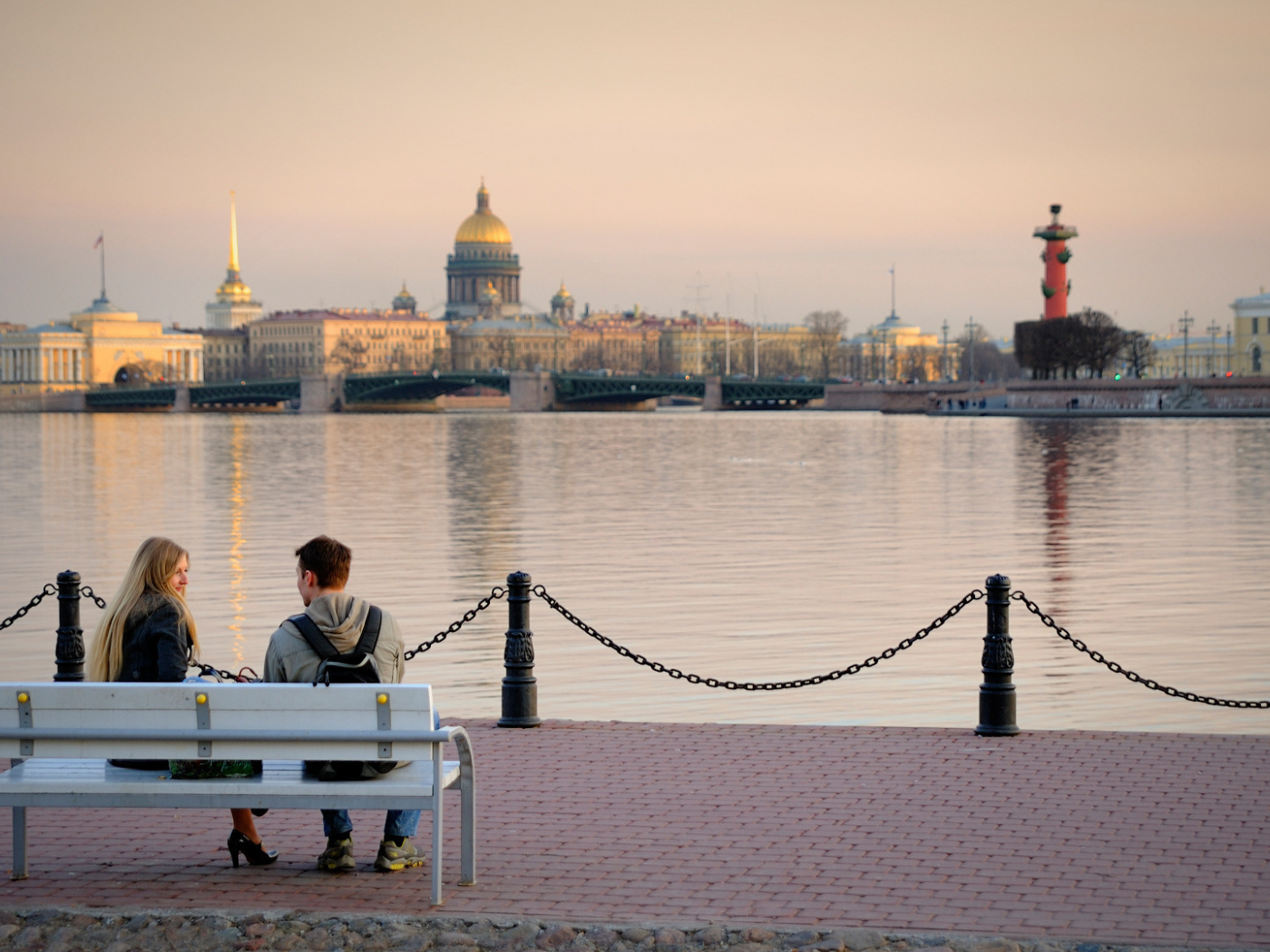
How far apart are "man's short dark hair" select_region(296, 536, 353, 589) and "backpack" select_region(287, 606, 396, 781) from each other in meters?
0.13

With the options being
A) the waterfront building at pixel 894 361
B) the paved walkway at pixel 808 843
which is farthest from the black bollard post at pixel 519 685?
the waterfront building at pixel 894 361

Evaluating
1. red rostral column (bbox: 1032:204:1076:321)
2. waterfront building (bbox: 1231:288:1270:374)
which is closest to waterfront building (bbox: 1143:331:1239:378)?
waterfront building (bbox: 1231:288:1270:374)

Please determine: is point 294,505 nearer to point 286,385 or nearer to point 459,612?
point 459,612

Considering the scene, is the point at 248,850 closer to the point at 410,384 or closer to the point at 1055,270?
the point at 1055,270

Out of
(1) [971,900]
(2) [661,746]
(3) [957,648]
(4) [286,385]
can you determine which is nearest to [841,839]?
(1) [971,900]

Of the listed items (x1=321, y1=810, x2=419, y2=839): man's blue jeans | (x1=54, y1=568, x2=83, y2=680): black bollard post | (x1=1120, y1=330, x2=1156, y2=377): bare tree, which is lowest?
(x1=321, y1=810, x2=419, y2=839): man's blue jeans

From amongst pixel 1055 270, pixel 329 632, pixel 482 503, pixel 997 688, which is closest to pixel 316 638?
pixel 329 632

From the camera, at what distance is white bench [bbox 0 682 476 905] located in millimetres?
5023

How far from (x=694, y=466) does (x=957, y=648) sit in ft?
97.4

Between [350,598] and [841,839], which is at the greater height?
[350,598]

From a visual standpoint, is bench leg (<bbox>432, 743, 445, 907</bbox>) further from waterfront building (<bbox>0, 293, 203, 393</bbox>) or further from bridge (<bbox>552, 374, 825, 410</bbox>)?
waterfront building (<bbox>0, 293, 203, 393</bbox>)

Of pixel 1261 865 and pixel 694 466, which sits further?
pixel 694 466

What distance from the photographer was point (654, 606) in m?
15.4

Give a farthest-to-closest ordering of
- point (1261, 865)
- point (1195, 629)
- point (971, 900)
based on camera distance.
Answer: point (1195, 629) < point (1261, 865) < point (971, 900)
